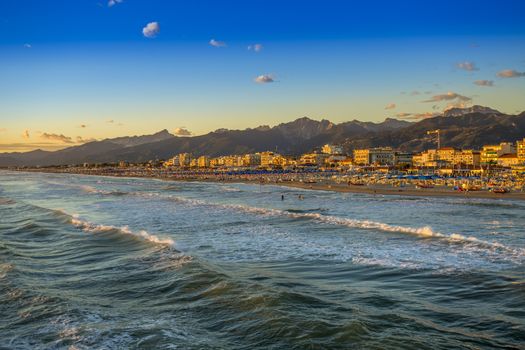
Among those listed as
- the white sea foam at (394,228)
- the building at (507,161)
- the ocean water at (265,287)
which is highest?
the building at (507,161)

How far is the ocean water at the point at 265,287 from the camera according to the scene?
988 cm

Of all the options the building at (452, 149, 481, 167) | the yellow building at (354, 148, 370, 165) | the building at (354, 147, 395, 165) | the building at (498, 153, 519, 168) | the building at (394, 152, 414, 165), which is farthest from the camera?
the building at (394, 152, 414, 165)

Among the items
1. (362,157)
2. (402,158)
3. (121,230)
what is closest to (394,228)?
(121,230)

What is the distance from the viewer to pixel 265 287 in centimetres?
1344

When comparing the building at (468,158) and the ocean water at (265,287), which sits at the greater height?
the building at (468,158)

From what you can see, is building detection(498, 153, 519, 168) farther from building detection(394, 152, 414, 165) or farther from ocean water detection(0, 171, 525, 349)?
ocean water detection(0, 171, 525, 349)

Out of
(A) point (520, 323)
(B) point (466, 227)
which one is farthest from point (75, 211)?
(A) point (520, 323)

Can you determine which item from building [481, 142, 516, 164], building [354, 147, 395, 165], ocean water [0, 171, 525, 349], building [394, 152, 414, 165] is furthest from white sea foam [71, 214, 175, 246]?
building [394, 152, 414, 165]

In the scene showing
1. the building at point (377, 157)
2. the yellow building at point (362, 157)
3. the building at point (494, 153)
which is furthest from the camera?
the yellow building at point (362, 157)

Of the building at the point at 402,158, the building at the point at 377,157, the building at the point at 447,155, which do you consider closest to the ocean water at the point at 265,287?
the building at the point at 447,155

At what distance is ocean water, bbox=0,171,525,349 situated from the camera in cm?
988

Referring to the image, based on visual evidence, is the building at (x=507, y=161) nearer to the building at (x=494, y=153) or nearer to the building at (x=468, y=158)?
the building at (x=494, y=153)

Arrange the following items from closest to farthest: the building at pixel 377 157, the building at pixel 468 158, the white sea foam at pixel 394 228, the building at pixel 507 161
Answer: the white sea foam at pixel 394 228 → the building at pixel 507 161 → the building at pixel 468 158 → the building at pixel 377 157

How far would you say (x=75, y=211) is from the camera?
39406 mm
